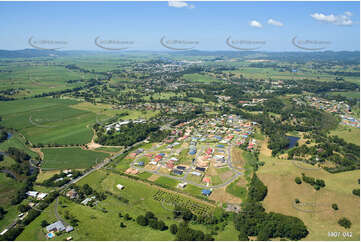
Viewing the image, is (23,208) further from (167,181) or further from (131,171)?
(167,181)

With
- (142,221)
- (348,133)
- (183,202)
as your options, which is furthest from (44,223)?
(348,133)

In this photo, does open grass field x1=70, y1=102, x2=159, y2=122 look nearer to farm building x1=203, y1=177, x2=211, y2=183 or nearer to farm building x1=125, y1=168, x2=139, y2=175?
farm building x1=125, y1=168, x2=139, y2=175

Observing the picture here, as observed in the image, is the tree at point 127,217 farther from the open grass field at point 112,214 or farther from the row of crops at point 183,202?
the row of crops at point 183,202

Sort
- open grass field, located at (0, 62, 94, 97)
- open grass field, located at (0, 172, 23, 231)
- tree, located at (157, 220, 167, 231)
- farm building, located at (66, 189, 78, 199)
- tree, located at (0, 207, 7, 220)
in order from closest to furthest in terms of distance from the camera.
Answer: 1. tree, located at (157, 220, 167, 231)
2. open grass field, located at (0, 172, 23, 231)
3. tree, located at (0, 207, 7, 220)
4. farm building, located at (66, 189, 78, 199)
5. open grass field, located at (0, 62, 94, 97)

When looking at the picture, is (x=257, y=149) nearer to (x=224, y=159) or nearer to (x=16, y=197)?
(x=224, y=159)

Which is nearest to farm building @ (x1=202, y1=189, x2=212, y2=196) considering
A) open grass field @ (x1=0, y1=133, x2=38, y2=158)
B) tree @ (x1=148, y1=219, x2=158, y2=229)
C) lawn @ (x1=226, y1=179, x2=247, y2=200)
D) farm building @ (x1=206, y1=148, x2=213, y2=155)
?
lawn @ (x1=226, y1=179, x2=247, y2=200)
